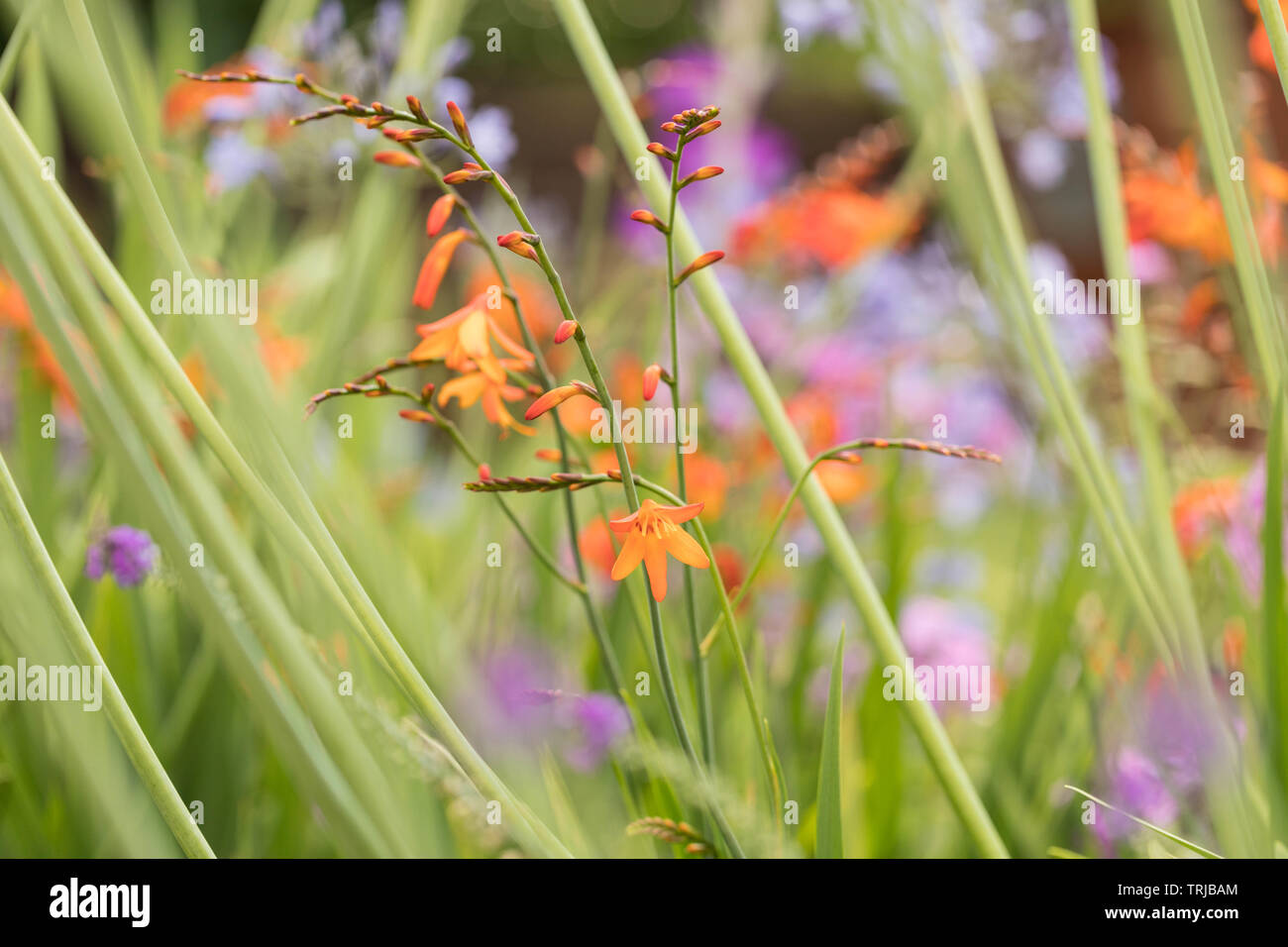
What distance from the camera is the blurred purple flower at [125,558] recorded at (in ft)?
1.26

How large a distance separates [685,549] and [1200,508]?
0.41 m

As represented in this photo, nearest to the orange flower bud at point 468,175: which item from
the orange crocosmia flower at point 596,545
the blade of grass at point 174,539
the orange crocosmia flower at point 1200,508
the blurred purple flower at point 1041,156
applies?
the blade of grass at point 174,539

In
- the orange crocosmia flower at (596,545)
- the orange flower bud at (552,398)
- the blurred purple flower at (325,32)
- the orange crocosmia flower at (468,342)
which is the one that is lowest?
the orange flower bud at (552,398)

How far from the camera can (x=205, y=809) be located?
0.47 m

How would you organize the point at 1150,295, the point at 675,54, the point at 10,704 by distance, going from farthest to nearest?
the point at 1150,295
the point at 675,54
the point at 10,704

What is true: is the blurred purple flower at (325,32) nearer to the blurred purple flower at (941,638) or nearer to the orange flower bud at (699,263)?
the orange flower bud at (699,263)

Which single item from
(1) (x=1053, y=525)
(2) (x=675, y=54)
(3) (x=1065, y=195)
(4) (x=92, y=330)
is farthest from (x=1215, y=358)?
(3) (x=1065, y=195)

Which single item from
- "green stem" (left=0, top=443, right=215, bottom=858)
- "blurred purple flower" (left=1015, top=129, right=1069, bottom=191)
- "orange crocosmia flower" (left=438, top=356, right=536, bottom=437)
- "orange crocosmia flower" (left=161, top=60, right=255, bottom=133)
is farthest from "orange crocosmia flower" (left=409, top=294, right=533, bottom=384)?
"blurred purple flower" (left=1015, top=129, right=1069, bottom=191)

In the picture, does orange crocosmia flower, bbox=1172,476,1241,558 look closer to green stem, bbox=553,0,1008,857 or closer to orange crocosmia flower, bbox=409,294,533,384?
green stem, bbox=553,0,1008,857

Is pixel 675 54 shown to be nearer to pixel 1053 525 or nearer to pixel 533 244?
pixel 1053 525

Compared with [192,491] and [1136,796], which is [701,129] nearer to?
[192,491]

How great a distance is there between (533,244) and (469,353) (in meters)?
0.05

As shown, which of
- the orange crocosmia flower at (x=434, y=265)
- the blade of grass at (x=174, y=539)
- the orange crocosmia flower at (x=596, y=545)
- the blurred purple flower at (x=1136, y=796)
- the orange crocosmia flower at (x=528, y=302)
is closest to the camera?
the blade of grass at (x=174, y=539)

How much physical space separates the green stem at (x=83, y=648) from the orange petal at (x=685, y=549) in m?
0.17
